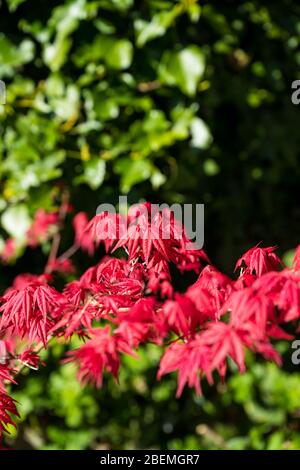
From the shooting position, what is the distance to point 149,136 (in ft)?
8.57

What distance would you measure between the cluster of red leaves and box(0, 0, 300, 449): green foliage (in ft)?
2.96

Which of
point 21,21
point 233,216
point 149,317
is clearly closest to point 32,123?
point 21,21

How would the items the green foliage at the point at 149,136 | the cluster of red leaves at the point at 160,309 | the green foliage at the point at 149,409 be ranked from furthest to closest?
1. the green foliage at the point at 149,409
2. the green foliage at the point at 149,136
3. the cluster of red leaves at the point at 160,309

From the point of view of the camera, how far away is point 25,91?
262 centimetres

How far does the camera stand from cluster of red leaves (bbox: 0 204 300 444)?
1.21 meters

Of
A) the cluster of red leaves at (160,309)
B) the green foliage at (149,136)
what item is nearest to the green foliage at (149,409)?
the green foliage at (149,136)

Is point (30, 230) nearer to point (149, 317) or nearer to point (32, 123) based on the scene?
point (32, 123)

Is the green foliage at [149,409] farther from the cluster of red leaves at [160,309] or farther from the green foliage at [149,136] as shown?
the cluster of red leaves at [160,309]

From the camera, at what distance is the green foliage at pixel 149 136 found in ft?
8.34

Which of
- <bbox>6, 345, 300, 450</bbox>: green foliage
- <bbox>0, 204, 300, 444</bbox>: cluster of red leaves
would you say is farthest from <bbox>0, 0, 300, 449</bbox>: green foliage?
<bbox>0, 204, 300, 444</bbox>: cluster of red leaves

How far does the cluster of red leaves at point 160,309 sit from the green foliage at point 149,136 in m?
0.90

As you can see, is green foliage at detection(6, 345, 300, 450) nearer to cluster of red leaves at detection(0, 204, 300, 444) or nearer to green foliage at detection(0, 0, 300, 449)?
green foliage at detection(0, 0, 300, 449)

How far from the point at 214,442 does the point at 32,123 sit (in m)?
1.81

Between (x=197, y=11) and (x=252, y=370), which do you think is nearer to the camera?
(x=197, y=11)
